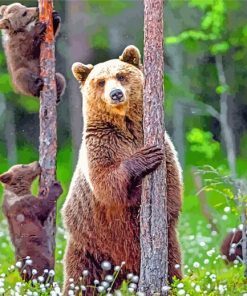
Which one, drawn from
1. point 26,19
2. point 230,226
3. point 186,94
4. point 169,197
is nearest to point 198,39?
point 186,94

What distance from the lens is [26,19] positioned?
7234mm

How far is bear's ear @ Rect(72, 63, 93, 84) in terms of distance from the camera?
20.3ft

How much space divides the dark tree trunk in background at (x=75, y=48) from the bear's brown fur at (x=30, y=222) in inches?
153

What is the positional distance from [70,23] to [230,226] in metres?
2.84

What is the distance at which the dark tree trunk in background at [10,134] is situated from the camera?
11945 millimetres

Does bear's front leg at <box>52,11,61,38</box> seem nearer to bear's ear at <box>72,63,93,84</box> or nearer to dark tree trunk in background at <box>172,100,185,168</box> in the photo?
bear's ear at <box>72,63,93,84</box>

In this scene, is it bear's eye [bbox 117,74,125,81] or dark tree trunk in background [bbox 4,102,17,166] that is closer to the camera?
bear's eye [bbox 117,74,125,81]

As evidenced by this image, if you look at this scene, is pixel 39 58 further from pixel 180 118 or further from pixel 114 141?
pixel 180 118

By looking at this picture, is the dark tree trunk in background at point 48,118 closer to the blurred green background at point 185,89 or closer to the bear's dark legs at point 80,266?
the bear's dark legs at point 80,266

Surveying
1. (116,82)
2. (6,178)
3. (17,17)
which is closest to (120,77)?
(116,82)

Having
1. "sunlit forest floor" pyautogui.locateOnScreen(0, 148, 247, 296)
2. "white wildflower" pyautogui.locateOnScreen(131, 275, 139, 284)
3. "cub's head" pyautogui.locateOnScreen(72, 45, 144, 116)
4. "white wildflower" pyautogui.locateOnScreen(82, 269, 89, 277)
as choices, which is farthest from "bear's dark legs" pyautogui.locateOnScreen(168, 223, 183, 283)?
"cub's head" pyautogui.locateOnScreen(72, 45, 144, 116)

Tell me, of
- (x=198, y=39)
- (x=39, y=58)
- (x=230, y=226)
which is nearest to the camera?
(x=39, y=58)

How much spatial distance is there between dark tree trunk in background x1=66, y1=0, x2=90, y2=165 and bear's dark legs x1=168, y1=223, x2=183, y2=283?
14.7 feet

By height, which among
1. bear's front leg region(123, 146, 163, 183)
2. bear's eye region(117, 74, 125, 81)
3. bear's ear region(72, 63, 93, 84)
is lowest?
bear's front leg region(123, 146, 163, 183)
